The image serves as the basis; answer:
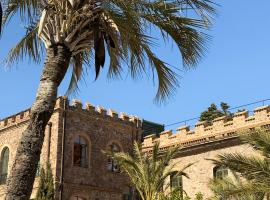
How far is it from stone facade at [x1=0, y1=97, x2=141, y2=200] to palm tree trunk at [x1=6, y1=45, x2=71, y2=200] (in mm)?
20183

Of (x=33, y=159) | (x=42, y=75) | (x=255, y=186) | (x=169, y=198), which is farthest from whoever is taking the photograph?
(x=169, y=198)

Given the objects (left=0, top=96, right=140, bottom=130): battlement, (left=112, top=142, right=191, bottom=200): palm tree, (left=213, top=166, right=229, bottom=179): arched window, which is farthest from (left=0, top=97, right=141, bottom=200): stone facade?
(left=213, top=166, right=229, bottom=179): arched window

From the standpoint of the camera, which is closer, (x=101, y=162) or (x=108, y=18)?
(x=108, y=18)

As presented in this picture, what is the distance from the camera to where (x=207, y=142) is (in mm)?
25734

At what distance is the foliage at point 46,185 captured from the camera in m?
25.7

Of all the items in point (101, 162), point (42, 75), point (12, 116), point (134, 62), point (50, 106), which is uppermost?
point (12, 116)

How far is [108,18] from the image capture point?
7.86 m

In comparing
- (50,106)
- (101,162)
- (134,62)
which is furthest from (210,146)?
(50,106)

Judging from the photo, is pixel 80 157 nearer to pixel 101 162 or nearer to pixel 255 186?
pixel 101 162

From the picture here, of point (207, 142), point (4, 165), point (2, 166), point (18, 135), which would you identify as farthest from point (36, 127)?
point (2, 166)

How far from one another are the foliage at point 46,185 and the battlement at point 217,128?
648 centimetres

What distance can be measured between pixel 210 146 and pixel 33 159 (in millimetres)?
19989

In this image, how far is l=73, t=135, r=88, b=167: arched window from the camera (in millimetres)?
28250

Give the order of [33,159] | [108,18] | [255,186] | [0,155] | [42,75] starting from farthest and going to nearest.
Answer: [0,155]
[255,186]
[108,18]
[42,75]
[33,159]
